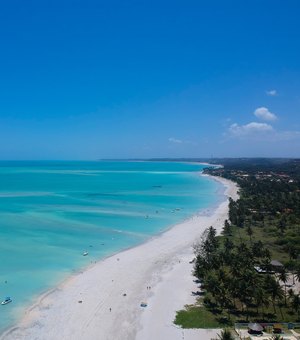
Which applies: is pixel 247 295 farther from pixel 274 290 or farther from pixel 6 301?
pixel 6 301

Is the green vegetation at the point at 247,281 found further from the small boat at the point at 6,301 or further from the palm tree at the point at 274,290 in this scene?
the small boat at the point at 6,301

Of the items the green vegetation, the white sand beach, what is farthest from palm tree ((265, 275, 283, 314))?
the white sand beach

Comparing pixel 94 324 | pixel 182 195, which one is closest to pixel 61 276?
pixel 94 324

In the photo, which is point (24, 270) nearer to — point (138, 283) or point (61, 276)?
point (61, 276)

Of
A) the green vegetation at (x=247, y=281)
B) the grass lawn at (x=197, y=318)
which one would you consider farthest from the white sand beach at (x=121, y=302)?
the green vegetation at (x=247, y=281)

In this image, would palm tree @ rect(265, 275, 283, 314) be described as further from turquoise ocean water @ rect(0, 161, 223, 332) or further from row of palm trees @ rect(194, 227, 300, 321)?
turquoise ocean water @ rect(0, 161, 223, 332)
